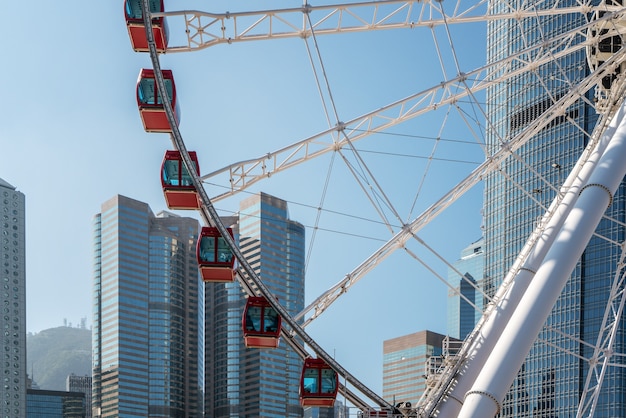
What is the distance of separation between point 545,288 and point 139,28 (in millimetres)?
14032

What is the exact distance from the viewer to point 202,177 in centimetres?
3347

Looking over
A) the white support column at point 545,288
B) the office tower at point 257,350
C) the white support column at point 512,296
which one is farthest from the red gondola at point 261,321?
the office tower at point 257,350

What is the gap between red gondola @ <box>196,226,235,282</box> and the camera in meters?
34.3

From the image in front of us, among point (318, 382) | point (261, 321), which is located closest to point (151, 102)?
point (261, 321)

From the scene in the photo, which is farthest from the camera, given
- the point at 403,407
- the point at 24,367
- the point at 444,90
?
the point at 24,367

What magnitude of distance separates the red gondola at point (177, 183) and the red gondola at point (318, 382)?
5558 mm

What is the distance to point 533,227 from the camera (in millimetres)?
137625

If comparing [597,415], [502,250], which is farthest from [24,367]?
[597,415]

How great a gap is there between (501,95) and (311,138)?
118m

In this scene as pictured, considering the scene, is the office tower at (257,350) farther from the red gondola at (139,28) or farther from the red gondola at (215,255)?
the red gondola at (139,28)

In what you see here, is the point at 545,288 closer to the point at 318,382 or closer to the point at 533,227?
the point at 318,382

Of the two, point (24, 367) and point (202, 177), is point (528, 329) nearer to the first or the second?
point (202, 177)

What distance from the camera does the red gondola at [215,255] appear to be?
113ft

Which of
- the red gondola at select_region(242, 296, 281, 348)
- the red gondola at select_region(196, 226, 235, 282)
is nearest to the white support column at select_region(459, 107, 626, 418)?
the red gondola at select_region(242, 296, 281, 348)
